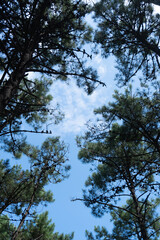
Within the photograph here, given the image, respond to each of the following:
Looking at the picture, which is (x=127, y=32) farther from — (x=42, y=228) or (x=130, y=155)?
(x=42, y=228)

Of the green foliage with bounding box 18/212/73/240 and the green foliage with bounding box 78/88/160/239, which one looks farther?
the green foliage with bounding box 18/212/73/240

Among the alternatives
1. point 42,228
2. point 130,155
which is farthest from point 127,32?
point 42,228

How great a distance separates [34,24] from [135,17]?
378 cm

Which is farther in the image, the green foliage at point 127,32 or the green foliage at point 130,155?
the green foliage at point 127,32

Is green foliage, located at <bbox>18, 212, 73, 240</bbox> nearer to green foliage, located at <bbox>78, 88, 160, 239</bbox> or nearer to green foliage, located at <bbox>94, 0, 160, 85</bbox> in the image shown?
green foliage, located at <bbox>78, 88, 160, 239</bbox>

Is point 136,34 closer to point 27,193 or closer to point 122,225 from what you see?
point 27,193

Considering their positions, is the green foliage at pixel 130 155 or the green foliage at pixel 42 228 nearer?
the green foliage at pixel 130 155

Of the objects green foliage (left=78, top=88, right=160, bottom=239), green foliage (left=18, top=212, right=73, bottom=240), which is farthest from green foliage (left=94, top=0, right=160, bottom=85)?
green foliage (left=18, top=212, right=73, bottom=240)

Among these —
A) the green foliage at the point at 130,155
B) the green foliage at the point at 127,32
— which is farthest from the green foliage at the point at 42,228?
the green foliage at the point at 127,32

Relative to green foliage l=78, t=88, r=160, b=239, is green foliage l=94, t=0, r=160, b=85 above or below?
above

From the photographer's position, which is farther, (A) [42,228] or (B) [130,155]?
(A) [42,228]

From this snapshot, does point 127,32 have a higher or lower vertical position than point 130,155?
higher

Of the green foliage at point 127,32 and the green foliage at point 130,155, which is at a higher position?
the green foliage at point 127,32

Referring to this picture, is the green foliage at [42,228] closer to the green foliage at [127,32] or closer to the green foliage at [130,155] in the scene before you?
the green foliage at [130,155]
